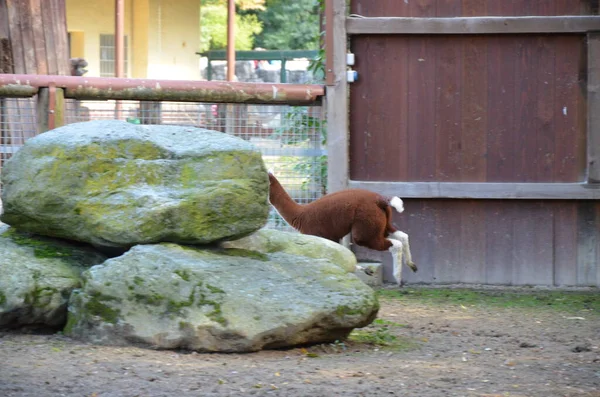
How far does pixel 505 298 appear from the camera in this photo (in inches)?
299

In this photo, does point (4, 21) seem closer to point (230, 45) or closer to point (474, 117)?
point (474, 117)

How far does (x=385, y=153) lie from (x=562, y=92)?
→ 1640mm

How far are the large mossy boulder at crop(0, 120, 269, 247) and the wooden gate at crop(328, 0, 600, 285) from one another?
2618 mm

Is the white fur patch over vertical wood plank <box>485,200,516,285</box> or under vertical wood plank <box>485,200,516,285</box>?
over

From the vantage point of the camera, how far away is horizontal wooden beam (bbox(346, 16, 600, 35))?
790 centimetres

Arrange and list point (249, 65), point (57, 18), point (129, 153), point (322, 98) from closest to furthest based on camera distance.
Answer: point (129, 153) → point (322, 98) → point (57, 18) → point (249, 65)

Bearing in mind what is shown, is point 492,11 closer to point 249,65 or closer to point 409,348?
point 409,348

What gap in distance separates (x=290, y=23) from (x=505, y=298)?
3247 cm

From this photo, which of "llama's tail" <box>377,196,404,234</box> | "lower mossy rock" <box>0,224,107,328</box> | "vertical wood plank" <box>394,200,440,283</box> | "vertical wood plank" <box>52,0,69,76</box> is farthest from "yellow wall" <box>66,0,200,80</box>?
"lower mossy rock" <box>0,224,107,328</box>

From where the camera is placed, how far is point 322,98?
8.30 m

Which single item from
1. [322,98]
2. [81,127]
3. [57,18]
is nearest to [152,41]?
[57,18]

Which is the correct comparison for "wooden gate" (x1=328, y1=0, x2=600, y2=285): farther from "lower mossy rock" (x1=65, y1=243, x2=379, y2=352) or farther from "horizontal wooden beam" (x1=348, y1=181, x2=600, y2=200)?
"lower mossy rock" (x1=65, y1=243, x2=379, y2=352)

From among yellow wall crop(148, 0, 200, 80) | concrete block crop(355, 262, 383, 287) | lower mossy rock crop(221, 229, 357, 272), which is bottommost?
concrete block crop(355, 262, 383, 287)

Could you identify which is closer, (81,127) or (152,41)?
(81,127)
